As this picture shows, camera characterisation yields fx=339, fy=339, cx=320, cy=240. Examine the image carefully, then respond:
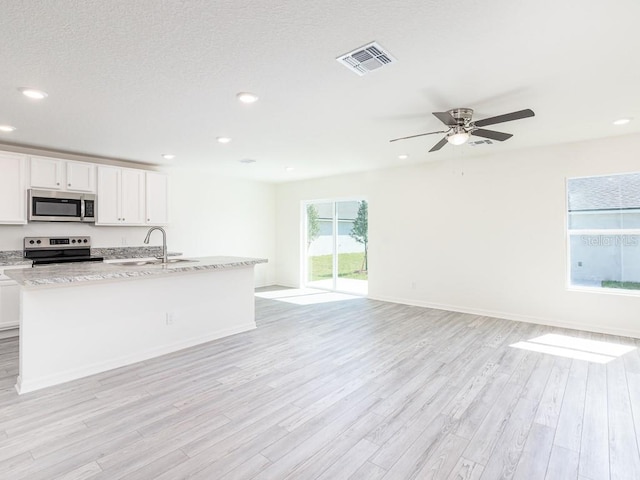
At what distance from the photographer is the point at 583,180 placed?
14.9 ft

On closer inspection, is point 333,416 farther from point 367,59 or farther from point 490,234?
point 490,234

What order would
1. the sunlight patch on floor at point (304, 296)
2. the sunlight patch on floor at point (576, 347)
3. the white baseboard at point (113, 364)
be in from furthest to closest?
the sunlight patch on floor at point (304, 296), the sunlight patch on floor at point (576, 347), the white baseboard at point (113, 364)

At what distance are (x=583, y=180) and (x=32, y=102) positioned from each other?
20.7 ft

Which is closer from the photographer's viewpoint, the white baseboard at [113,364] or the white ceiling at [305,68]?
the white ceiling at [305,68]

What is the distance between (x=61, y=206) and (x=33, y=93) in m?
2.38

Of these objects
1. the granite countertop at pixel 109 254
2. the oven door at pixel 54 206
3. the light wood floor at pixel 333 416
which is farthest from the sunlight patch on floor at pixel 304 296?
the oven door at pixel 54 206

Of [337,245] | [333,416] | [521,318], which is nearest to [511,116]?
[333,416]

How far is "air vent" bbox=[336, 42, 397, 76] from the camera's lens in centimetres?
219

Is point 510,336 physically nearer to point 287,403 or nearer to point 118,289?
point 287,403

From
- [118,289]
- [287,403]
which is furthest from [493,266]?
[118,289]

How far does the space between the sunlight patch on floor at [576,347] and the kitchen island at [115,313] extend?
137 inches

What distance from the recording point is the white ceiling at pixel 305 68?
1.85 m

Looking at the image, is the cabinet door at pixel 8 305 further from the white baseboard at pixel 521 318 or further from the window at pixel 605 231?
the window at pixel 605 231

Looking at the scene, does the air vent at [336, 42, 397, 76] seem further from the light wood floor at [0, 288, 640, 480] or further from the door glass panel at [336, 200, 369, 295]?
the door glass panel at [336, 200, 369, 295]
